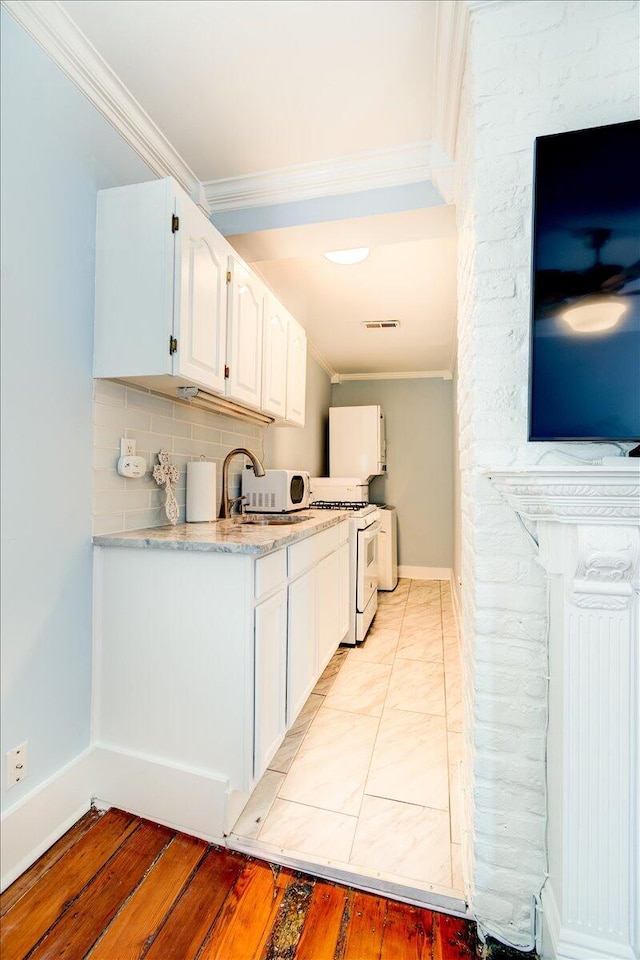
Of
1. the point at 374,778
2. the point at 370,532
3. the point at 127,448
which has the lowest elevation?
the point at 374,778

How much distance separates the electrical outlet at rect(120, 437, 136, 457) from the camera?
1714 millimetres

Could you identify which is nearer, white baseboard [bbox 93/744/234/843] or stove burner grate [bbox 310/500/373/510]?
white baseboard [bbox 93/744/234/843]

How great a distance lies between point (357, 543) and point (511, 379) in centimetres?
213

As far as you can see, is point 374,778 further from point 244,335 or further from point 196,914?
point 244,335

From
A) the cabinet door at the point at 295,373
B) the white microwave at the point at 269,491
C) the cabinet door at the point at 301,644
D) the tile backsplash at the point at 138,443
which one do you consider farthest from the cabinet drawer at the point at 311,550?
the cabinet door at the point at 295,373

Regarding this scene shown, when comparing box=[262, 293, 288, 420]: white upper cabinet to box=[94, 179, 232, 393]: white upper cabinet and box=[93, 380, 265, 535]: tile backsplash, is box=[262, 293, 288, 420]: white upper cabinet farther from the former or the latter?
box=[94, 179, 232, 393]: white upper cabinet

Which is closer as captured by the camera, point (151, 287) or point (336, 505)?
point (151, 287)

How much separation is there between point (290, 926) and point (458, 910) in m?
0.46

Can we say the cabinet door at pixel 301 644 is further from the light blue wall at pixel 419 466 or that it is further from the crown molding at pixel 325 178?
the light blue wall at pixel 419 466

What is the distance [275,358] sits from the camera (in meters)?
2.55

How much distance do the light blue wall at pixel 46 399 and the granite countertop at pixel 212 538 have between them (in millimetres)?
A: 179

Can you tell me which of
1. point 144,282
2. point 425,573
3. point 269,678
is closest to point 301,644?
point 269,678

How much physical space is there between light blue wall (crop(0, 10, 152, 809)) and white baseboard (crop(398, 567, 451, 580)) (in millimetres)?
4160

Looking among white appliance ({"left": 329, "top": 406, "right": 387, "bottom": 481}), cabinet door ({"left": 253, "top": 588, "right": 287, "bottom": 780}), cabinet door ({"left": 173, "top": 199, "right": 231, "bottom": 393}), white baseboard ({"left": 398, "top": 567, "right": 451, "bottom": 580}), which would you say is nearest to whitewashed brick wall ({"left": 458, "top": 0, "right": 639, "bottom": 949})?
cabinet door ({"left": 253, "top": 588, "right": 287, "bottom": 780})
